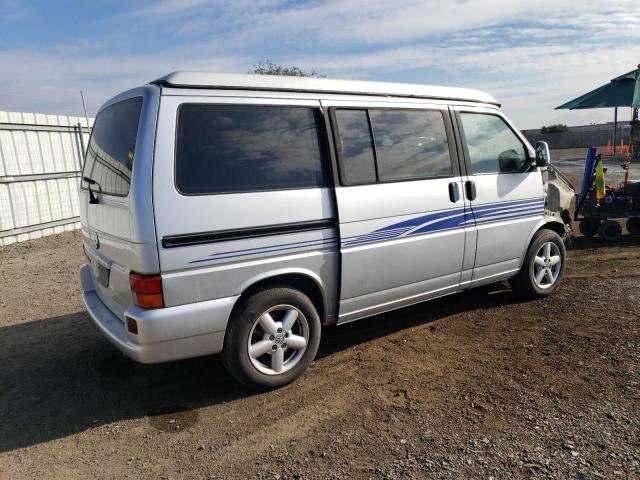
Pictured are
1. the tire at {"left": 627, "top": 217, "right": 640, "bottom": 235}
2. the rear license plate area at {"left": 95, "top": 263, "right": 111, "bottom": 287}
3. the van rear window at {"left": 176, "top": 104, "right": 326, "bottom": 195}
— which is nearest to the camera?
the van rear window at {"left": 176, "top": 104, "right": 326, "bottom": 195}

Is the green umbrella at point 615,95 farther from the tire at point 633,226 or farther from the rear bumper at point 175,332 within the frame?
the rear bumper at point 175,332

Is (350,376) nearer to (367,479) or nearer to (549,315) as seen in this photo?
(367,479)

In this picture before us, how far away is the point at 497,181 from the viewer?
4785 mm

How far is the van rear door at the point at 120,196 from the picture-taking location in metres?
3.04

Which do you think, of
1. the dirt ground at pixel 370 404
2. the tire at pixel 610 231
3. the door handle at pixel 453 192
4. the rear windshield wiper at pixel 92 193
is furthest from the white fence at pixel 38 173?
the tire at pixel 610 231

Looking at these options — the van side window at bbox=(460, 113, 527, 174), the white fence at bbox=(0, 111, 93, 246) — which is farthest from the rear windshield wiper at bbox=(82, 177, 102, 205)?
the white fence at bbox=(0, 111, 93, 246)

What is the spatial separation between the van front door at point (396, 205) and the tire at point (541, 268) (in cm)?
103

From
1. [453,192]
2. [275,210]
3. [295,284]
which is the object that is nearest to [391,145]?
[453,192]

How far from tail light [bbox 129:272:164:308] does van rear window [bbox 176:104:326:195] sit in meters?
0.58

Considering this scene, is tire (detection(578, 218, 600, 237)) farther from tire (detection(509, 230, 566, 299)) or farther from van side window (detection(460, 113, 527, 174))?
van side window (detection(460, 113, 527, 174))

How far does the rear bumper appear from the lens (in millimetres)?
3109

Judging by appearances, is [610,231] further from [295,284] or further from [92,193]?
[92,193]

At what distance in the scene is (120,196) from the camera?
326cm

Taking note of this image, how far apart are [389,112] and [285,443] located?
269 cm
